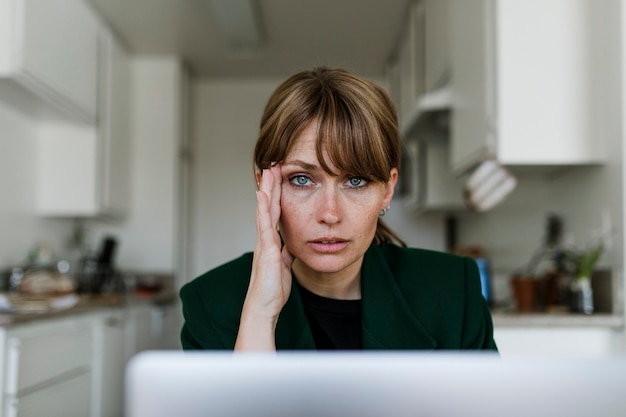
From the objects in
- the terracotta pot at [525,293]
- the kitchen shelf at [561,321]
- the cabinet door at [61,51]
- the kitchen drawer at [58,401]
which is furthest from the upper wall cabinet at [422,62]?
the kitchen drawer at [58,401]

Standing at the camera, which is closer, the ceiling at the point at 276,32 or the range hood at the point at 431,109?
the range hood at the point at 431,109

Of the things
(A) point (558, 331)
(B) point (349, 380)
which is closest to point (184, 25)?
(A) point (558, 331)

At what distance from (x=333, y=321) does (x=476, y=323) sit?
0.79 feet

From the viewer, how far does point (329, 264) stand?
1162mm

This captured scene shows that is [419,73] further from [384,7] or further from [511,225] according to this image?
[511,225]

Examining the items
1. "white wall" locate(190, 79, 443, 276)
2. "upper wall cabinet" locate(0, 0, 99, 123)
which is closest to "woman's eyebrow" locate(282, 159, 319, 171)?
"upper wall cabinet" locate(0, 0, 99, 123)

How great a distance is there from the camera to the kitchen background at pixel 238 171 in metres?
2.73

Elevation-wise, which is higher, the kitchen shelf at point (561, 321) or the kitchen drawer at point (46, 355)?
the kitchen shelf at point (561, 321)

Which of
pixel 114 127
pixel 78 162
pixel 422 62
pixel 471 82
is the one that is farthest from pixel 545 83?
pixel 114 127

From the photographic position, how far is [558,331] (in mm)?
2580

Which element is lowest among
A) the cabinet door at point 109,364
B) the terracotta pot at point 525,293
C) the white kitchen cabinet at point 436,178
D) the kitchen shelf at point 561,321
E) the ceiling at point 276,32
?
the cabinet door at point 109,364

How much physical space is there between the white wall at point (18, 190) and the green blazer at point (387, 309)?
2936 mm

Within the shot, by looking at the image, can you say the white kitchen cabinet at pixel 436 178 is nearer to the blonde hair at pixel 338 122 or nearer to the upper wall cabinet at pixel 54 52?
the upper wall cabinet at pixel 54 52

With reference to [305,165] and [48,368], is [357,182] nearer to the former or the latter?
[305,165]
